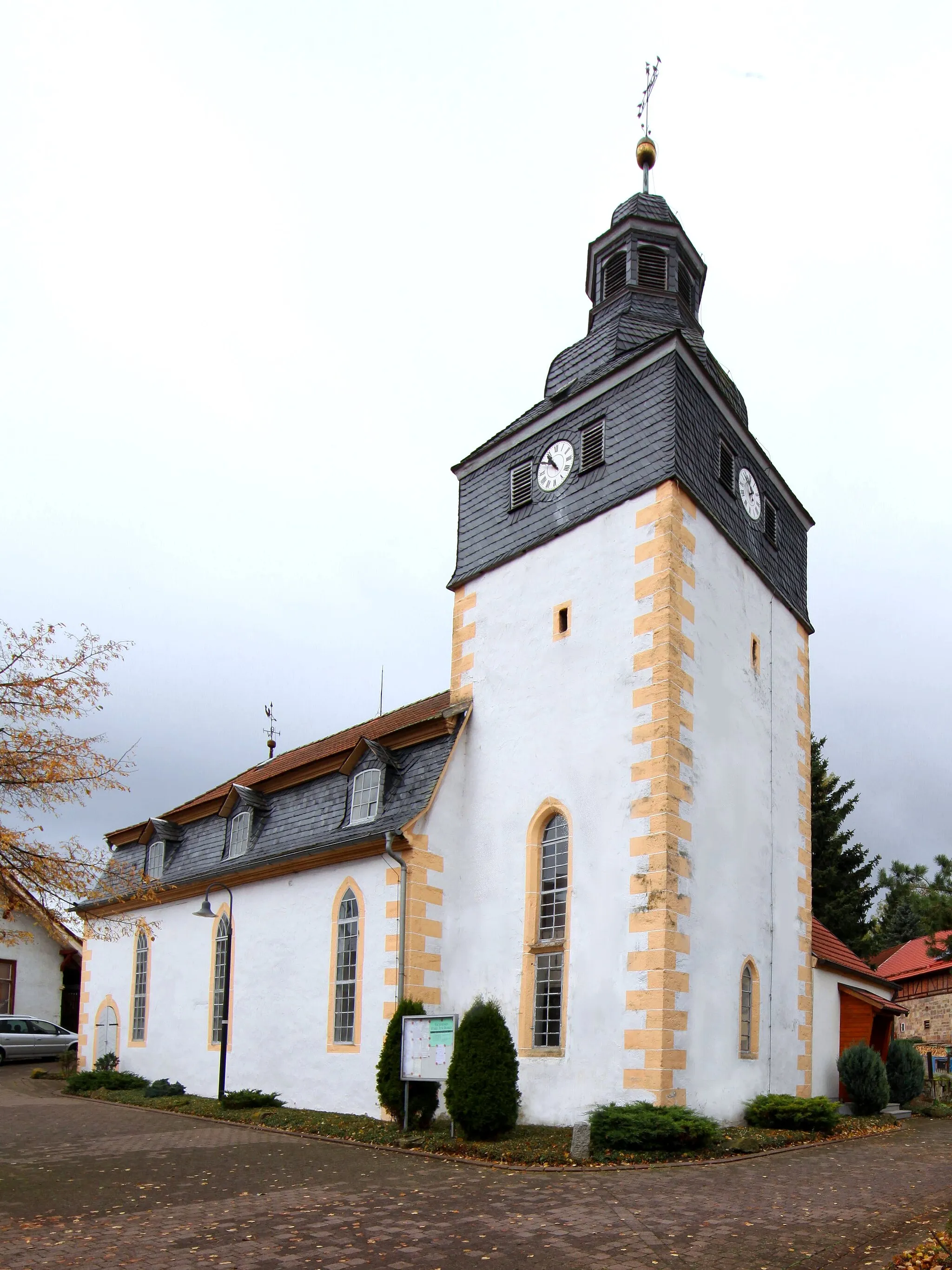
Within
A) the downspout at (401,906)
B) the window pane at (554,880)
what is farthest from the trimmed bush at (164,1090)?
the window pane at (554,880)

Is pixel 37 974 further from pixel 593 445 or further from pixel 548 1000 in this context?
pixel 593 445

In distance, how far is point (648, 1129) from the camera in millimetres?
12594

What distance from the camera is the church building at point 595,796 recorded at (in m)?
14.8

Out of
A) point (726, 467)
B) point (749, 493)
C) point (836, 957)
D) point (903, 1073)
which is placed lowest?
point (903, 1073)

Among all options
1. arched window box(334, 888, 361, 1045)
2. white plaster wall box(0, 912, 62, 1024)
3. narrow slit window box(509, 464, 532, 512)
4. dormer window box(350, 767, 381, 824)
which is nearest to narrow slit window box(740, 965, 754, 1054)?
arched window box(334, 888, 361, 1045)

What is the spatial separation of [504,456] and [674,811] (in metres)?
Result: 7.82

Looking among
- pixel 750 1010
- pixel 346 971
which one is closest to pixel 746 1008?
pixel 750 1010

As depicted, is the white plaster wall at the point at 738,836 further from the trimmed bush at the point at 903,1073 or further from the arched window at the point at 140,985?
the arched window at the point at 140,985

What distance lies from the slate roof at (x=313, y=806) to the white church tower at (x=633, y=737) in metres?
0.58

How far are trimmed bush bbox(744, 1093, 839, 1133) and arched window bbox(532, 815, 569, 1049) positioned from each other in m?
3.00

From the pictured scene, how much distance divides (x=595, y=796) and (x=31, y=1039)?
75.2ft

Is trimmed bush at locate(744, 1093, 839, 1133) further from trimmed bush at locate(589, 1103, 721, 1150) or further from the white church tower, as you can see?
trimmed bush at locate(589, 1103, 721, 1150)

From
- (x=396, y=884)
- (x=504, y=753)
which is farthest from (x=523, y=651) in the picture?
(x=396, y=884)

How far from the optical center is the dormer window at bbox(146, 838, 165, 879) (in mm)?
25703
